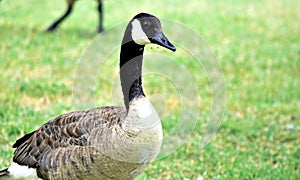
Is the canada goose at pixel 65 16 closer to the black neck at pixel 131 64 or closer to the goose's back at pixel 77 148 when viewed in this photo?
the goose's back at pixel 77 148

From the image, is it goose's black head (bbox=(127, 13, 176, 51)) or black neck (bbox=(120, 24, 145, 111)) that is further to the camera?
black neck (bbox=(120, 24, 145, 111))

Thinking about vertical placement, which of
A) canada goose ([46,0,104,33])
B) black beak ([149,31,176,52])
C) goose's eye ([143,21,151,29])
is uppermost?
goose's eye ([143,21,151,29])

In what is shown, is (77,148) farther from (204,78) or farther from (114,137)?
(204,78)

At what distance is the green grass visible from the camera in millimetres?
6516

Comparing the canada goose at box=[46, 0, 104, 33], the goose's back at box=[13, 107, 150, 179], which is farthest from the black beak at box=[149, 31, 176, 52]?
the canada goose at box=[46, 0, 104, 33]

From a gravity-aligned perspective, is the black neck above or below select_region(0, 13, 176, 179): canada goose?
above

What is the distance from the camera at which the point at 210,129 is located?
758cm

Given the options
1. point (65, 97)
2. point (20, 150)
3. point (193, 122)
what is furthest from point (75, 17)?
point (20, 150)

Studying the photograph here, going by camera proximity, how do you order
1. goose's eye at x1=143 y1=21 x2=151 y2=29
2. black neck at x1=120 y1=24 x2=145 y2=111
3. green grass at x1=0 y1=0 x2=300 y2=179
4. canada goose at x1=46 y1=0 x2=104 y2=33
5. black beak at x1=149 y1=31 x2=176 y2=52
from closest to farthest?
black beak at x1=149 y1=31 x2=176 y2=52
goose's eye at x1=143 y1=21 x2=151 y2=29
black neck at x1=120 y1=24 x2=145 y2=111
green grass at x1=0 y1=0 x2=300 y2=179
canada goose at x1=46 y1=0 x2=104 y2=33

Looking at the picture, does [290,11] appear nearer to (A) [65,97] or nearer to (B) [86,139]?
(A) [65,97]

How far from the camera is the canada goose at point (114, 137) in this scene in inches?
166

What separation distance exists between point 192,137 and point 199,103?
5.21ft

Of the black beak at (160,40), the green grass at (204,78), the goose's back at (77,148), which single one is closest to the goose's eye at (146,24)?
the black beak at (160,40)

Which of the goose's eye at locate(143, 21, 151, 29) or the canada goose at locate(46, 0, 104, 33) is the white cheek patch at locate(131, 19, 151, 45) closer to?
the goose's eye at locate(143, 21, 151, 29)
